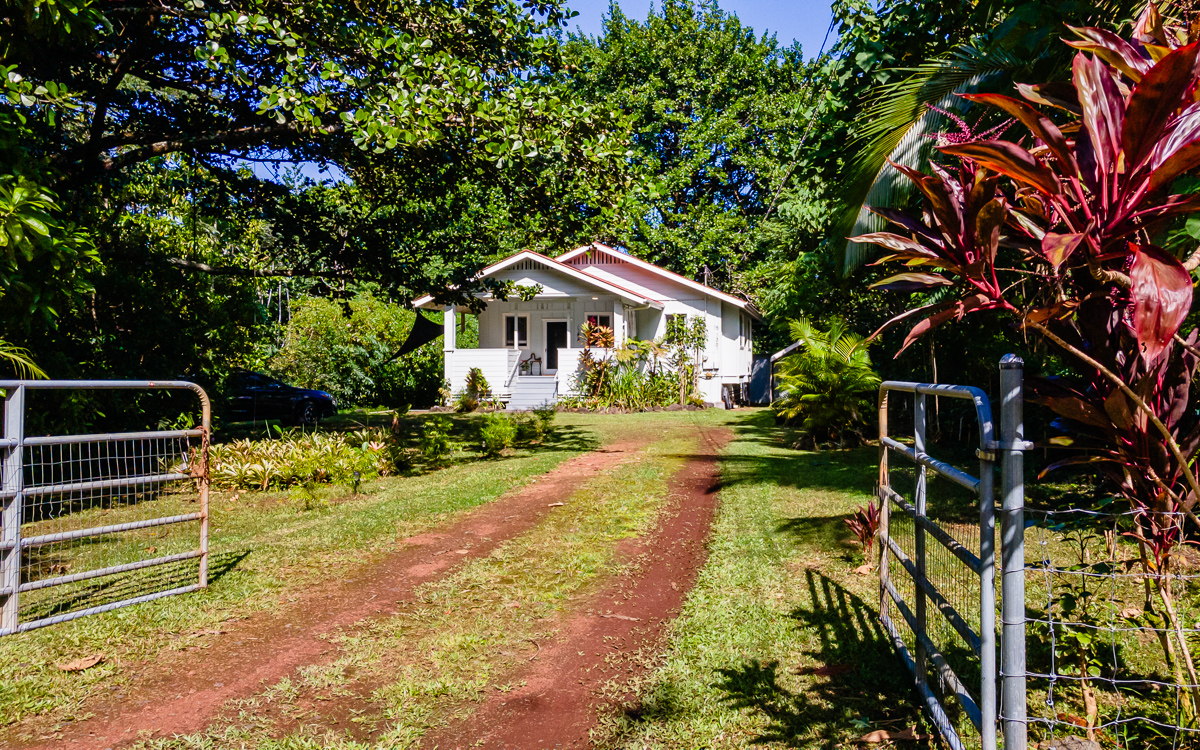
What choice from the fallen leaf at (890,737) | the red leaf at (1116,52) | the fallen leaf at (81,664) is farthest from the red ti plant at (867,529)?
the fallen leaf at (81,664)

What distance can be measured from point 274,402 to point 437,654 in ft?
56.4

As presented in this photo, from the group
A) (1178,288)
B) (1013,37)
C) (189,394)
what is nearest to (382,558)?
(1178,288)

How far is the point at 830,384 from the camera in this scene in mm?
13578

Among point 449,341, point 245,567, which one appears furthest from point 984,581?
point 449,341

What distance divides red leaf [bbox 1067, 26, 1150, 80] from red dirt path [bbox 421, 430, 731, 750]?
336 cm

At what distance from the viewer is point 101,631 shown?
16.1 ft

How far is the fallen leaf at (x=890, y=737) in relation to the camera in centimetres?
344

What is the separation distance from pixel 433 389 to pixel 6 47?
739 inches

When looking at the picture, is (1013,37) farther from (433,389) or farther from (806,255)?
(433,389)

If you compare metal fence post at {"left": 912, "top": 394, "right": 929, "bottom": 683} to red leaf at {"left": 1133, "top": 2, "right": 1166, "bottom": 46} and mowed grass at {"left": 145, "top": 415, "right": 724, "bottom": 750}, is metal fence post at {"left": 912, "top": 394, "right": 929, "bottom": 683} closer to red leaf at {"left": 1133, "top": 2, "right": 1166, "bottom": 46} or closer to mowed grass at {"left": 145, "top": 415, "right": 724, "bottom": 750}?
red leaf at {"left": 1133, "top": 2, "right": 1166, "bottom": 46}

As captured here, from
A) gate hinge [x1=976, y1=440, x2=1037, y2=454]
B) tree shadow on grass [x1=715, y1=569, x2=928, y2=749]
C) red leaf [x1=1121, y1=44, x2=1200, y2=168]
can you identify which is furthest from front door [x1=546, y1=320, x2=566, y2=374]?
red leaf [x1=1121, y1=44, x2=1200, y2=168]

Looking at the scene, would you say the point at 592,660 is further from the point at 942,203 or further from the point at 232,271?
the point at 232,271

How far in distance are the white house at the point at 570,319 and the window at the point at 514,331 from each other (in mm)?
36

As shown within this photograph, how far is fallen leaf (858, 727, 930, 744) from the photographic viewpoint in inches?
135
